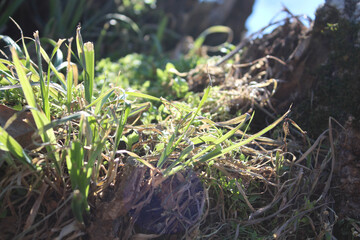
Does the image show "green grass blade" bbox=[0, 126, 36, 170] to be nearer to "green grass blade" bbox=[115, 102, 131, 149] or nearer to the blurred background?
"green grass blade" bbox=[115, 102, 131, 149]

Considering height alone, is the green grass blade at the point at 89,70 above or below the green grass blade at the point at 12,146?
above

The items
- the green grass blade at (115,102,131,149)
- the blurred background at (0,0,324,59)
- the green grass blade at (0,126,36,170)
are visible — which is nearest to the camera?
the green grass blade at (0,126,36,170)

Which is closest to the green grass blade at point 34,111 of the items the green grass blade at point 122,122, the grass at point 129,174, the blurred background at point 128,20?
the grass at point 129,174

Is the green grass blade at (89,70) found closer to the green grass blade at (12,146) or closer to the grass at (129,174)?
the grass at (129,174)

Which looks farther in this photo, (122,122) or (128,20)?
(128,20)

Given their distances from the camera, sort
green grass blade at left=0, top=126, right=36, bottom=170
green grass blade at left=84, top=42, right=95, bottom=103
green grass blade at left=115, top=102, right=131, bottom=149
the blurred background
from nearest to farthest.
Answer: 1. green grass blade at left=0, top=126, right=36, bottom=170
2. green grass blade at left=115, top=102, right=131, bottom=149
3. green grass blade at left=84, top=42, right=95, bottom=103
4. the blurred background

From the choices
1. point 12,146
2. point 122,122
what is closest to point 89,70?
point 122,122

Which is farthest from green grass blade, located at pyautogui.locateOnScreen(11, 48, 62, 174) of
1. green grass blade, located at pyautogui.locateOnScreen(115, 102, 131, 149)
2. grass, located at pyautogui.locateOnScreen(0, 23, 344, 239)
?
green grass blade, located at pyautogui.locateOnScreen(115, 102, 131, 149)

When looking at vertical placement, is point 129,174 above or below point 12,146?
below

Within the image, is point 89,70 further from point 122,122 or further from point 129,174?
point 129,174

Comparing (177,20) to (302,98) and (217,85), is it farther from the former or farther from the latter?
(302,98)
